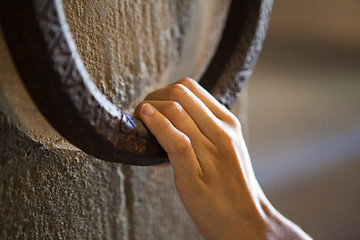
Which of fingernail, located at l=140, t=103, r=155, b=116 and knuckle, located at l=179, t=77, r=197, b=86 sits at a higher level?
knuckle, located at l=179, t=77, r=197, b=86

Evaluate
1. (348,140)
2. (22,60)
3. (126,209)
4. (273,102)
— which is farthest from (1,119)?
(348,140)

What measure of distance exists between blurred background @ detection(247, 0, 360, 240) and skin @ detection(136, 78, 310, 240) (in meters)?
0.28

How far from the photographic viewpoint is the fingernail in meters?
0.30

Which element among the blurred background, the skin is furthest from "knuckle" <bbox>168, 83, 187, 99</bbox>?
the blurred background

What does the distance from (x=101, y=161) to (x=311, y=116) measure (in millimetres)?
522

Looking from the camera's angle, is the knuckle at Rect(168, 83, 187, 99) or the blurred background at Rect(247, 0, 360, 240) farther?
the blurred background at Rect(247, 0, 360, 240)

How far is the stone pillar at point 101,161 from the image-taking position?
29 cm

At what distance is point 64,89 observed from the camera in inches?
9.2

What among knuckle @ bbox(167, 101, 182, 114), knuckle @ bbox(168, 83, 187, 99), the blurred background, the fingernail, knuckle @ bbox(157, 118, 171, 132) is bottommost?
the blurred background

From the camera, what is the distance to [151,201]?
44cm

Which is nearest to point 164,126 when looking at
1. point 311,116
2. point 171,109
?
point 171,109

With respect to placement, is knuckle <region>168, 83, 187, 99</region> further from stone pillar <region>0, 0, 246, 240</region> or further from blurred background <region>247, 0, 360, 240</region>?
blurred background <region>247, 0, 360, 240</region>

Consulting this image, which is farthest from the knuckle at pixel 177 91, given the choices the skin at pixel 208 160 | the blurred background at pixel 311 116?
the blurred background at pixel 311 116

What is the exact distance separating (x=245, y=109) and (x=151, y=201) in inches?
9.0
